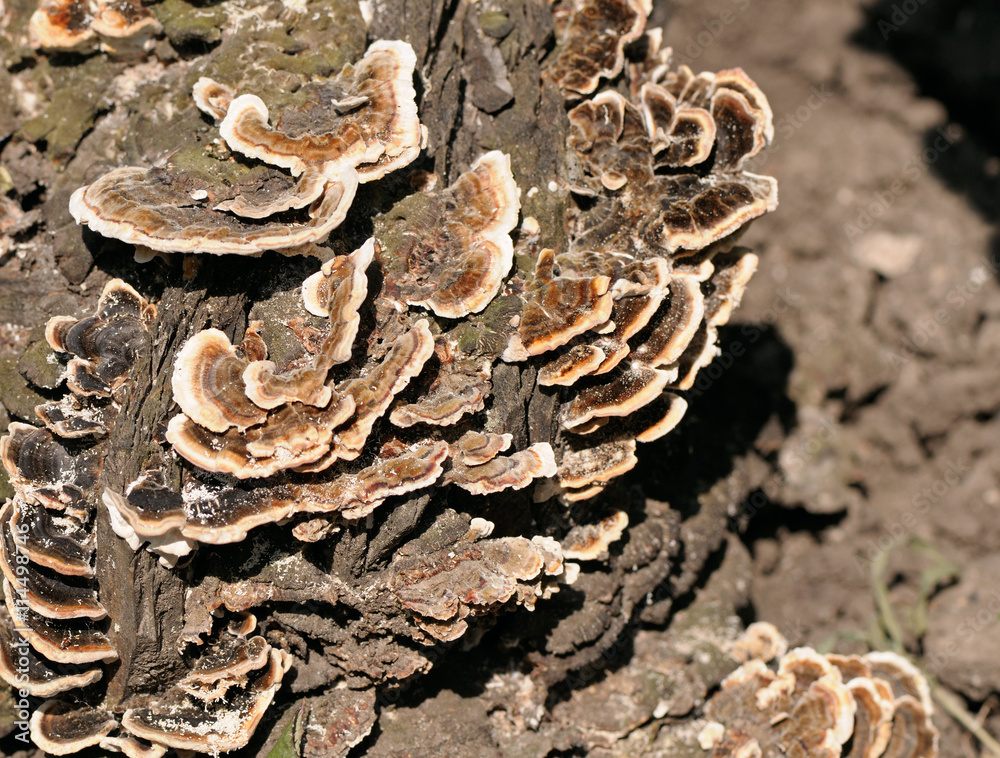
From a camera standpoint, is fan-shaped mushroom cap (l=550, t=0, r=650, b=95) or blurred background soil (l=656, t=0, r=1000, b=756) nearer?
fan-shaped mushroom cap (l=550, t=0, r=650, b=95)

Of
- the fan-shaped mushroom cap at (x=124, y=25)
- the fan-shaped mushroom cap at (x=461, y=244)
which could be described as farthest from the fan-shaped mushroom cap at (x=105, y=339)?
the fan-shaped mushroom cap at (x=124, y=25)

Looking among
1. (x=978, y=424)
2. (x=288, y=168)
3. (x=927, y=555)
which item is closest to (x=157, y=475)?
(x=288, y=168)

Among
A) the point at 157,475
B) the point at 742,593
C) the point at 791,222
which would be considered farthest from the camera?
the point at 791,222

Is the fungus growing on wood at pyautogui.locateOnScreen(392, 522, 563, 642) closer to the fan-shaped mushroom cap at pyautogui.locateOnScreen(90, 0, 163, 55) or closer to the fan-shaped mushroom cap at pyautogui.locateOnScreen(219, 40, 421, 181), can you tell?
the fan-shaped mushroom cap at pyautogui.locateOnScreen(219, 40, 421, 181)

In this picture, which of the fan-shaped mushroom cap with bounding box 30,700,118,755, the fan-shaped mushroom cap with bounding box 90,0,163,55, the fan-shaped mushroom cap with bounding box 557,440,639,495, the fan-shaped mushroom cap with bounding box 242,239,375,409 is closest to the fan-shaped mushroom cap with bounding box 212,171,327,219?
the fan-shaped mushroom cap with bounding box 242,239,375,409

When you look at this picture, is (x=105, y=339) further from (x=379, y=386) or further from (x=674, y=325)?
(x=674, y=325)

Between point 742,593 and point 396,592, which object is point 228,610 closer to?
point 396,592
